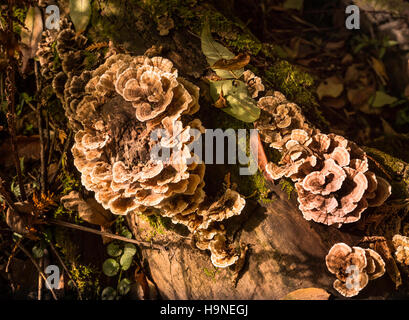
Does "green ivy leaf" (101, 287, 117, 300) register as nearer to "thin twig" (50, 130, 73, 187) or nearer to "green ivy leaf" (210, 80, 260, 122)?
"thin twig" (50, 130, 73, 187)

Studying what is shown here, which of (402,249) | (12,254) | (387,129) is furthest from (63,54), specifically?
(387,129)

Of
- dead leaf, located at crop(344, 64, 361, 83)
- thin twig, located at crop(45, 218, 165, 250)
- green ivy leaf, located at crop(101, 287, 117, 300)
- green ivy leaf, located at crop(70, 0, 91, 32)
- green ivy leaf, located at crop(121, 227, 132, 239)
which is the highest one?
green ivy leaf, located at crop(70, 0, 91, 32)

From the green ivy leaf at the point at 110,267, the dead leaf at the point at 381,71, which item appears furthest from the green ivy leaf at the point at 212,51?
the dead leaf at the point at 381,71

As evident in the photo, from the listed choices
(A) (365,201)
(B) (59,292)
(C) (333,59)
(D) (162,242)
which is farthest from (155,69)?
(C) (333,59)

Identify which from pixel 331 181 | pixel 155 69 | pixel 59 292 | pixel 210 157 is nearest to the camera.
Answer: pixel 331 181

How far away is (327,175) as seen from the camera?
2348mm

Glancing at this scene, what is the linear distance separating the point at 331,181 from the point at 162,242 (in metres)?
1.63

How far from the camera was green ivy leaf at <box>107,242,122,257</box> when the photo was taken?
3.45 m

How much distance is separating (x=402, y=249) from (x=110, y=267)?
278 cm

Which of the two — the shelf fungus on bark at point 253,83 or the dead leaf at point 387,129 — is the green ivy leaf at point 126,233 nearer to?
the shelf fungus on bark at point 253,83

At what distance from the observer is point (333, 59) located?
4852 millimetres

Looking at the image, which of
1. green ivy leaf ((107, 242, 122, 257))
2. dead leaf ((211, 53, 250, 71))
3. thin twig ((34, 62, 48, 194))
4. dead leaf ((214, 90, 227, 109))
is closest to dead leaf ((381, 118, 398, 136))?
dead leaf ((214, 90, 227, 109))
